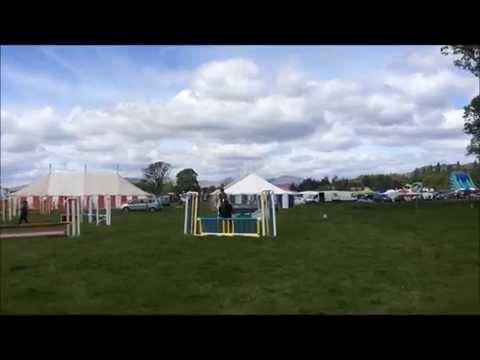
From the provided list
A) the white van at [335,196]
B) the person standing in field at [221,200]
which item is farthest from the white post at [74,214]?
the white van at [335,196]

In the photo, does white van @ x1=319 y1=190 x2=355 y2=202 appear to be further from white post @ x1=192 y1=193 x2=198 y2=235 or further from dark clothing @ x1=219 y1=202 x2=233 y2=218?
white post @ x1=192 y1=193 x2=198 y2=235

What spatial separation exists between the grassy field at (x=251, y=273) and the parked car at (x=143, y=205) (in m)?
8.88

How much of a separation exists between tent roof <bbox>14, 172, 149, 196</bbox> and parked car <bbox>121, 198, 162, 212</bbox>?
1783 millimetres

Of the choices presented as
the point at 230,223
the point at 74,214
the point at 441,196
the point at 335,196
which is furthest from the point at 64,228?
the point at 335,196

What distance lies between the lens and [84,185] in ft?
50.3

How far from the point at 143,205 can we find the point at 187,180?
9.77m

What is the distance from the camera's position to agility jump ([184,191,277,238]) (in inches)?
346

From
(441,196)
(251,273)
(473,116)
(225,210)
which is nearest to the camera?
(473,116)

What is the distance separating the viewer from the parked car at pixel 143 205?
1798 centimetres

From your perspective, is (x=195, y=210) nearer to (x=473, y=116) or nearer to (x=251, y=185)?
(x=251, y=185)

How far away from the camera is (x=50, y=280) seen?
16.9 feet

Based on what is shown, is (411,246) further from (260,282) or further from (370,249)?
(260,282)

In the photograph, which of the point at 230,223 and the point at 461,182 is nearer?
the point at 461,182
